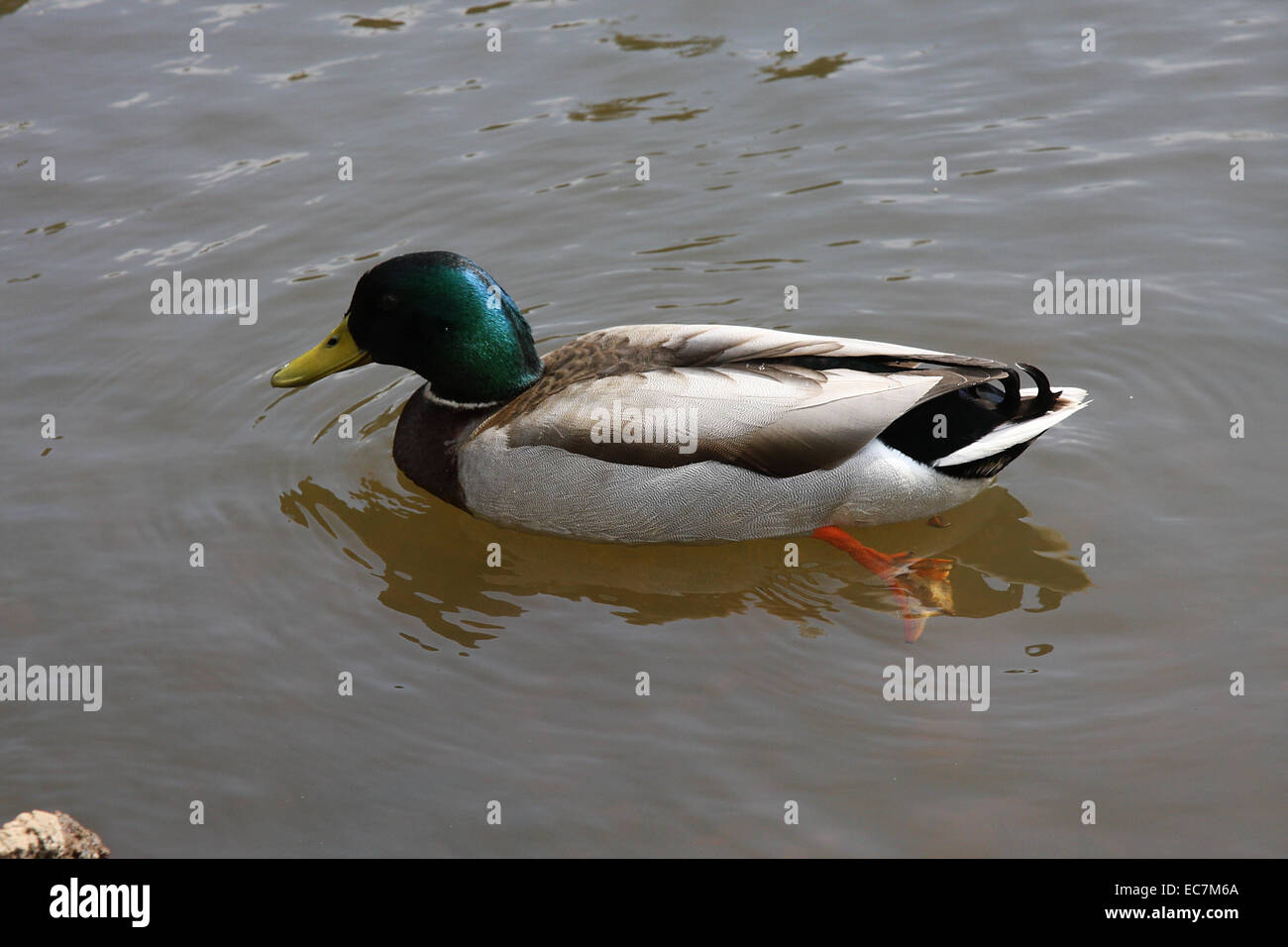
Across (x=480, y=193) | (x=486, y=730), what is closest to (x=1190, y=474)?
(x=486, y=730)

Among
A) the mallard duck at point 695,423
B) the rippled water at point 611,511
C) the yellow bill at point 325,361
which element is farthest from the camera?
the yellow bill at point 325,361

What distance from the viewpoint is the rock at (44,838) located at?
4.11 meters

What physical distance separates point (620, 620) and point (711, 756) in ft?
3.04

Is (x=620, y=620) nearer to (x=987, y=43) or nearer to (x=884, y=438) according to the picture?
(x=884, y=438)

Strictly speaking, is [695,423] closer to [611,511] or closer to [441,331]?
[611,511]

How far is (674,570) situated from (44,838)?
110 inches

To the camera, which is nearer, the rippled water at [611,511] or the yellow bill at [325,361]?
the rippled water at [611,511]

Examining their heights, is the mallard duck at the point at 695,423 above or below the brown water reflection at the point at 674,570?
above

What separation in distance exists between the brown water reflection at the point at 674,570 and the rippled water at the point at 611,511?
0.02 m

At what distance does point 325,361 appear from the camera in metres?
6.53

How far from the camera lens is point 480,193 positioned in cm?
881

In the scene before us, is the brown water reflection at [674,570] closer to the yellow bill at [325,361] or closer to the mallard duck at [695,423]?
the mallard duck at [695,423]

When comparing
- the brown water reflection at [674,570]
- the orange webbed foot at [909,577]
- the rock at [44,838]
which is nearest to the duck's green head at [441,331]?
the brown water reflection at [674,570]

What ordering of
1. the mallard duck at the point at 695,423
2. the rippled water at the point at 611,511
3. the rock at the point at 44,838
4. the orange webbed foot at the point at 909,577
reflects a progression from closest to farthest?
1. the rock at the point at 44,838
2. the rippled water at the point at 611,511
3. the orange webbed foot at the point at 909,577
4. the mallard duck at the point at 695,423
